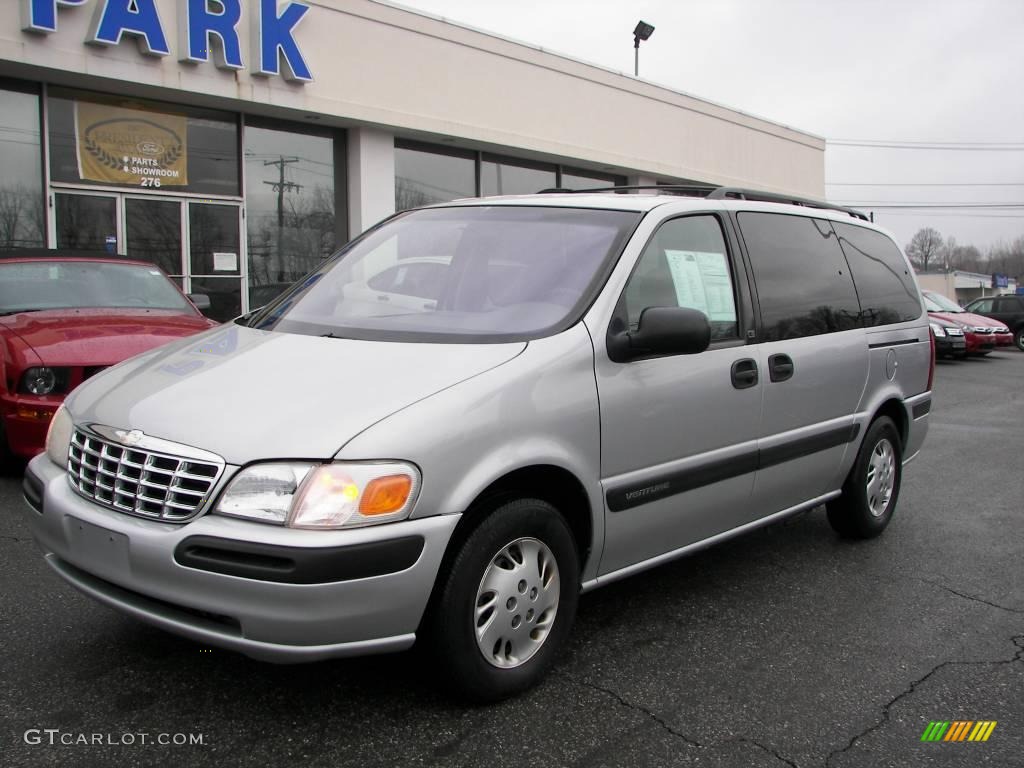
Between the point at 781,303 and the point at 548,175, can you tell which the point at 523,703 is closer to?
the point at 781,303

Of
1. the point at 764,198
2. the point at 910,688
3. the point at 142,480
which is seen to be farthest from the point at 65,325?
the point at 910,688

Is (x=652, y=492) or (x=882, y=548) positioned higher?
(x=652, y=492)

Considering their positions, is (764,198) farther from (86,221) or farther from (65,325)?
(86,221)

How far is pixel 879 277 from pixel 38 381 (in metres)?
5.08

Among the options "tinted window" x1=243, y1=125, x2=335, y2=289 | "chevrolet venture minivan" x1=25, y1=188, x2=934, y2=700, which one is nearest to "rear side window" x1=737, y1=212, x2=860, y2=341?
"chevrolet venture minivan" x1=25, y1=188, x2=934, y2=700

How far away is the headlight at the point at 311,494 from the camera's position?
101 inches

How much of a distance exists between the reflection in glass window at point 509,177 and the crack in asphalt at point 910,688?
1369 cm

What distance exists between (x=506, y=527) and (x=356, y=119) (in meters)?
12.0

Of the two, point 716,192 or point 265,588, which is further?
point 716,192

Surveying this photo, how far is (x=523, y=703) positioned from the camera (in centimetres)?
308

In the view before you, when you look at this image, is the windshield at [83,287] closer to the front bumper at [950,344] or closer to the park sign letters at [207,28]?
the park sign letters at [207,28]

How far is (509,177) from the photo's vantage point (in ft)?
57.0

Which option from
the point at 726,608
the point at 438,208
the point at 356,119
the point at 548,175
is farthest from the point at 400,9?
the point at 726,608

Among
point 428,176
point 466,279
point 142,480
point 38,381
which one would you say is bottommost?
point 142,480
